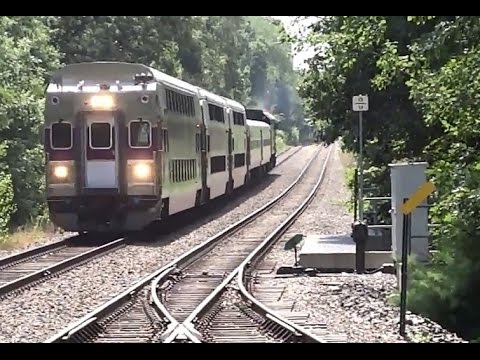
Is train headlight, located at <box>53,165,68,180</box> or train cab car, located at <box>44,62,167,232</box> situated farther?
train headlight, located at <box>53,165,68,180</box>

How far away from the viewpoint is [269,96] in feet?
287

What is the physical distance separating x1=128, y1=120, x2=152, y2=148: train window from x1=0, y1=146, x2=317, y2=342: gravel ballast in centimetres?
195

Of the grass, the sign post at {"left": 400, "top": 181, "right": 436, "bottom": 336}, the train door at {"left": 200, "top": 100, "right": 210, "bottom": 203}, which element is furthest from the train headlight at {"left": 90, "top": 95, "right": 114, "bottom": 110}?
the sign post at {"left": 400, "top": 181, "right": 436, "bottom": 336}

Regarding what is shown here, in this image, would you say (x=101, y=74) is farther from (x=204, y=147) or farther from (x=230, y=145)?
(x=230, y=145)

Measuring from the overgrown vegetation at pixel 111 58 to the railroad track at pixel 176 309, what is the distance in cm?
559

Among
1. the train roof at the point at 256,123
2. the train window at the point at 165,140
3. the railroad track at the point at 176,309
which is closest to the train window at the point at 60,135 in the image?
the train window at the point at 165,140

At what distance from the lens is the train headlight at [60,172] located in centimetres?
1992

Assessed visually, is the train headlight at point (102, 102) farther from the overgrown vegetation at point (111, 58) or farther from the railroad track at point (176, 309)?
the railroad track at point (176, 309)

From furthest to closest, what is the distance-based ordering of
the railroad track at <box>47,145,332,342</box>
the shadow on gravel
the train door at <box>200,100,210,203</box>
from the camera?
the train door at <box>200,100,210,203</box>
the shadow on gravel
the railroad track at <box>47,145,332,342</box>

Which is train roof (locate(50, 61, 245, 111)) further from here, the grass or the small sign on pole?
the small sign on pole

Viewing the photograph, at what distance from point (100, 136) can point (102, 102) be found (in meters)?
0.66

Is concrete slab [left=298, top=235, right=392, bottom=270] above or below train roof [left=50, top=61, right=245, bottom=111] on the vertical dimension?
below

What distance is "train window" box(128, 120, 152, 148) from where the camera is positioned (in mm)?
19719
